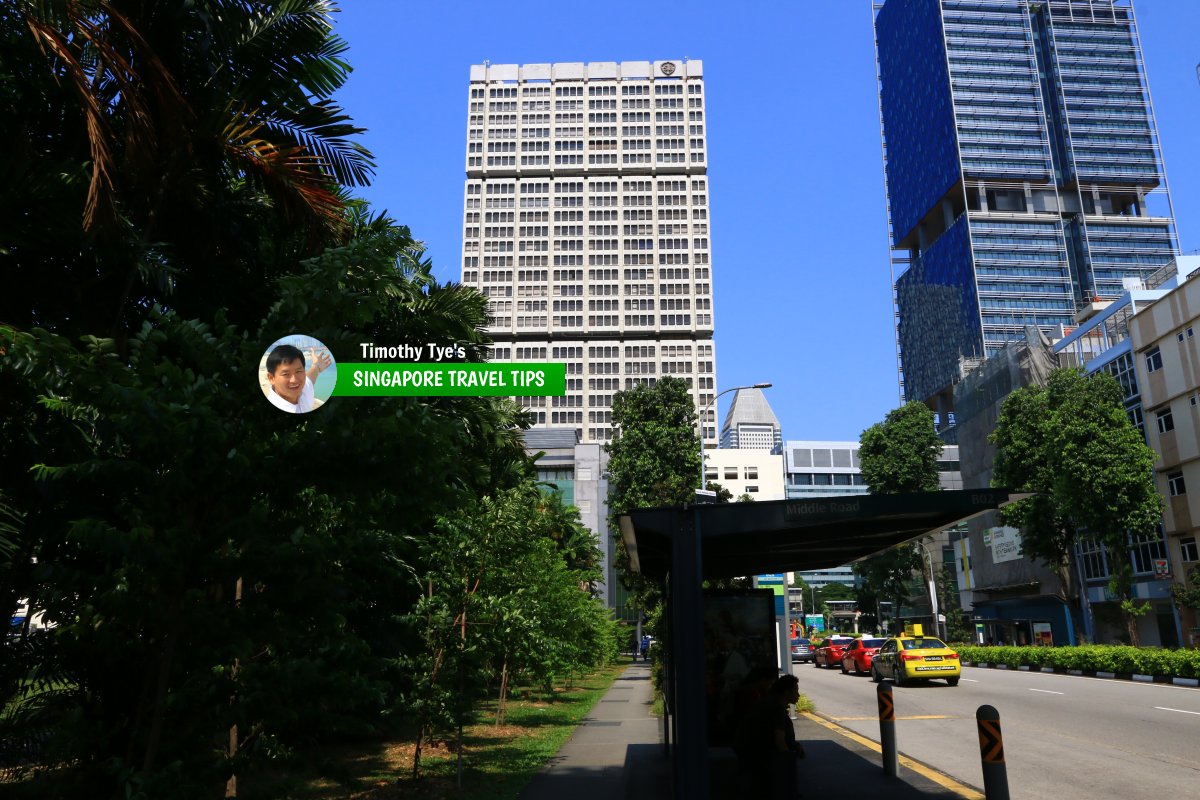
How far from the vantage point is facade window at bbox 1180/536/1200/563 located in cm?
4647

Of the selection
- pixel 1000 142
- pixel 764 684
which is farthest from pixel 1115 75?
pixel 764 684

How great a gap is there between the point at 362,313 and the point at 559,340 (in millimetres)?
148475

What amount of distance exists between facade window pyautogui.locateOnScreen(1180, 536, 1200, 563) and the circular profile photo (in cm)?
5305

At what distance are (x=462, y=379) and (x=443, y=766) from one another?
8.20 metres

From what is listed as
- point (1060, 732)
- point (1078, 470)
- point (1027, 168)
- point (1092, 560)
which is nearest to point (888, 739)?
point (1060, 732)

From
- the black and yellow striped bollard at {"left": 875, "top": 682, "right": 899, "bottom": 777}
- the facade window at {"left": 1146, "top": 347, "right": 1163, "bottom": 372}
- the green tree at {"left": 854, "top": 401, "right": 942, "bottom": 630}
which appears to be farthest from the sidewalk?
the green tree at {"left": 854, "top": 401, "right": 942, "bottom": 630}

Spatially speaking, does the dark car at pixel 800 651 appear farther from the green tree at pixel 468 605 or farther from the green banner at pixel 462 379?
the green banner at pixel 462 379

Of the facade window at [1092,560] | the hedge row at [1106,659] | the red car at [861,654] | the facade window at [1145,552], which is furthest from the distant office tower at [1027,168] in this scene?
the red car at [861,654]

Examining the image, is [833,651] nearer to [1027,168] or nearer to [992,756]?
[992,756]

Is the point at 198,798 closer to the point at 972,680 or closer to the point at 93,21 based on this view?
the point at 93,21

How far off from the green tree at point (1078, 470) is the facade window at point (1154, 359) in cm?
655

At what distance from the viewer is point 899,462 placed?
60.9 metres

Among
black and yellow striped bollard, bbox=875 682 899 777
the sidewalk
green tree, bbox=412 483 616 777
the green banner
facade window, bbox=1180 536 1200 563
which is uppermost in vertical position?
A: facade window, bbox=1180 536 1200 563

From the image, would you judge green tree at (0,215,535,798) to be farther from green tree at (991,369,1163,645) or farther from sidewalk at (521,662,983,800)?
green tree at (991,369,1163,645)
